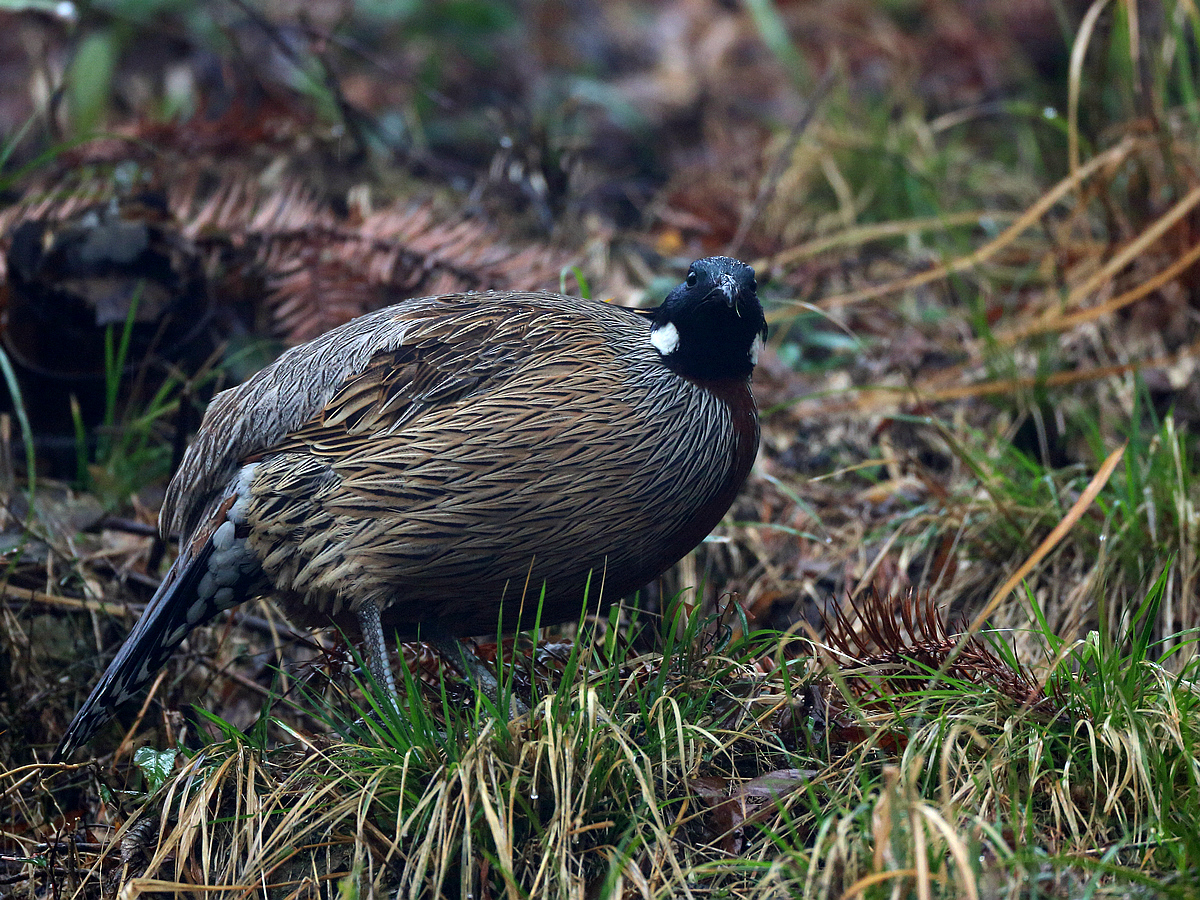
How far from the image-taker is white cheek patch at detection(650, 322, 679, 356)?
314cm

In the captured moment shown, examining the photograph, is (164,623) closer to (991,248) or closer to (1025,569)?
(1025,569)

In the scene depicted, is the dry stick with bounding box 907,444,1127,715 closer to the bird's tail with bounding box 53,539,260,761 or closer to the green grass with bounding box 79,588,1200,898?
the green grass with bounding box 79,588,1200,898

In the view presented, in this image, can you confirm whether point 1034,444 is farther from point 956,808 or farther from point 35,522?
point 35,522

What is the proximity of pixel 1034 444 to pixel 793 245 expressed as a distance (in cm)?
179

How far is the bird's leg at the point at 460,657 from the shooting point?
3094 mm

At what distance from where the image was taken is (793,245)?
582 cm

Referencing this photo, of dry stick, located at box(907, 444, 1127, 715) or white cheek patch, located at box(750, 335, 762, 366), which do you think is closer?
dry stick, located at box(907, 444, 1127, 715)

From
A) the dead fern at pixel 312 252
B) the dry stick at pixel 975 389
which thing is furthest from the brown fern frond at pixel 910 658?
the dead fern at pixel 312 252

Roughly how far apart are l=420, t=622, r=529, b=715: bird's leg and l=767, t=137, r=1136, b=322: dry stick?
7.24 ft

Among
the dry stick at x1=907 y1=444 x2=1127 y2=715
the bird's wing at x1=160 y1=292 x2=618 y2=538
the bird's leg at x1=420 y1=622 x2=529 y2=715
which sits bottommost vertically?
the bird's leg at x1=420 y1=622 x2=529 y2=715

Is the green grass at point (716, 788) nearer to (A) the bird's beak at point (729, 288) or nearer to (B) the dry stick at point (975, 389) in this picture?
(A) the bird's beak at point (729, 288)

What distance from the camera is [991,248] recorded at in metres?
5.05

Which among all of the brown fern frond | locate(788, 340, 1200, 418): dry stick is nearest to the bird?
the brown fern frond

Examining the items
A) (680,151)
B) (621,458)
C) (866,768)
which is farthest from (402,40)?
(866,768)
